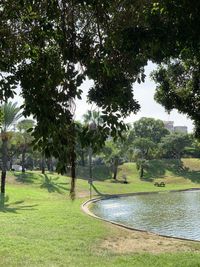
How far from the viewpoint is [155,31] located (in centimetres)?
597

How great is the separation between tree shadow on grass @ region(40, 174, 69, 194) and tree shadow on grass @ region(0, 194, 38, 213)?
9.03m

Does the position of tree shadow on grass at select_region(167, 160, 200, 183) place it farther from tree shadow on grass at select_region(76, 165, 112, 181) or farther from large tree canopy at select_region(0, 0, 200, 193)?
large tree canopy at select_region(0, 0, 200, 193)

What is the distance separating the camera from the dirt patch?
1549 centimetres

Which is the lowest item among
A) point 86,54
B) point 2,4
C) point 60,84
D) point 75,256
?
point 75,256

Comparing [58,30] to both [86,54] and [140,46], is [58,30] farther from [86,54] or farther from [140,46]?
[140,46]

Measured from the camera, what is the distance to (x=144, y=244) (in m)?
16.7

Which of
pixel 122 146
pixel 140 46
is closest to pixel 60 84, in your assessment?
pixel 140 46

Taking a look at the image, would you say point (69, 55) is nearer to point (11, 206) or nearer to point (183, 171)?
point (11, 206)

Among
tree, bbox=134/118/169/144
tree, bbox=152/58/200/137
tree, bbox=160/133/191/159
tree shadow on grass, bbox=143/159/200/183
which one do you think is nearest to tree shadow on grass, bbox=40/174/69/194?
tree shadow on grass, bbox=143/159/200/183

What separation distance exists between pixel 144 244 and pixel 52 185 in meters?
30.9

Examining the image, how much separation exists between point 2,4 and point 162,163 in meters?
71.9

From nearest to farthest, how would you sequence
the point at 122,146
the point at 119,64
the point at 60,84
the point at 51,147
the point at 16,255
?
the point at 51,147
the point at 60,84
the point at 119,64
the point at 16,255
the point at 122,146

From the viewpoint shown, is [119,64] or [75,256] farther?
[75,256]

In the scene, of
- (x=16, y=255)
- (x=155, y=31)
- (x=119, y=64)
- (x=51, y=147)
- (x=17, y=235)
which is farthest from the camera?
(x=17, y=235)
